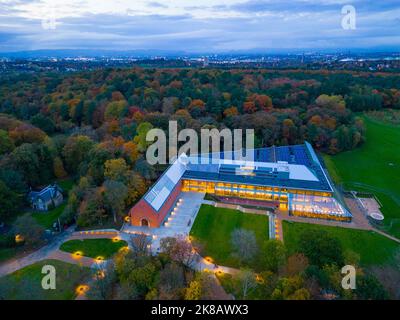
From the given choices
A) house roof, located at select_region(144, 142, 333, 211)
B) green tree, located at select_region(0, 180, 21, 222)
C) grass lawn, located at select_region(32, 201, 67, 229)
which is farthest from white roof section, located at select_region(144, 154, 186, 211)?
green tree, located at select_region(0, 180, 21, 222)

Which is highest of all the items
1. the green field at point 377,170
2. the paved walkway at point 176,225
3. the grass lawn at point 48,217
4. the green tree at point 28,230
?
the green tree at point 28,230

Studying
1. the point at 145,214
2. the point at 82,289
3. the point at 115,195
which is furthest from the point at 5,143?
the point at 82,289

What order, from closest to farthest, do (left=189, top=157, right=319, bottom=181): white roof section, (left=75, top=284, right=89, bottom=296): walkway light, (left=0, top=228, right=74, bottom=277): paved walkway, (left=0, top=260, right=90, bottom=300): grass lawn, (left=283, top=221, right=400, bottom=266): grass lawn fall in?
(left=0, top=260, right=90, bottom=300): grass lawn, (left=75, top=284, right=89, bottom=296): walkway light, (left=0, top=228, right=74, bottom=277): paved walkway, (left=283, top=221, right=400, bottom=266): grass lawn, (left=189, top=157, right=319, bottom=181): white roof section

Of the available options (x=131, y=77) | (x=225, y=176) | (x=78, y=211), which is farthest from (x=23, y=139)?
(x=131, y=77)

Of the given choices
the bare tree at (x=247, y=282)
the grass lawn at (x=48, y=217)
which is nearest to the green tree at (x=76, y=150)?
the grass lawn at (x=48, y=217)

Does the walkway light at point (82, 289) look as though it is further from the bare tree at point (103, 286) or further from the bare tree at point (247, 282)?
the bare tree at point (247, 282)

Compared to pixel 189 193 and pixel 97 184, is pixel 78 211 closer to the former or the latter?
pixel 97 184

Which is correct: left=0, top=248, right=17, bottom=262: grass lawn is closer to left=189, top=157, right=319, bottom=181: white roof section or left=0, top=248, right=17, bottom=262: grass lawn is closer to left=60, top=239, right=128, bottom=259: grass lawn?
left=60, top=239, right=128, bottom=259: grass lawn
